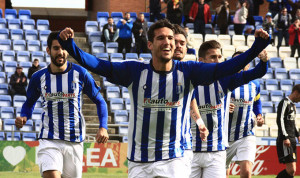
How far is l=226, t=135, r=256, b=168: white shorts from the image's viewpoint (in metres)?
9.14

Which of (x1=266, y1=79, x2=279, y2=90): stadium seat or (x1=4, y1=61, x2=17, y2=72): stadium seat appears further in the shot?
(x1=266, y1=79, x2=279, y2=90): stadium seat

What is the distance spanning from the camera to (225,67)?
5289mm

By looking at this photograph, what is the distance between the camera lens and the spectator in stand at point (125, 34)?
856 inches

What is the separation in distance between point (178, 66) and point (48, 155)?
86.4 inches

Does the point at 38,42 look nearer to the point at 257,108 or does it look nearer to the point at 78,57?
the point at 257,108

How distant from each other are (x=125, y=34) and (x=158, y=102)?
16.3 meters

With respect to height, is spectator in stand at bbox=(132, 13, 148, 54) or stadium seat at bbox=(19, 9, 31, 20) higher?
stadium seat at bbox=(19, 9, 31, 20)

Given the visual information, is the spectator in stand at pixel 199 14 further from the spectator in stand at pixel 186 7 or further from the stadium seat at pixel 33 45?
the stadium seat at pixel 33 45

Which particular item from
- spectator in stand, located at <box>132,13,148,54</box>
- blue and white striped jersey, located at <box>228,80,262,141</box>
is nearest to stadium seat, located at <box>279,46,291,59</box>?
spectator in stand, located at <box>132,13,148,54</box>

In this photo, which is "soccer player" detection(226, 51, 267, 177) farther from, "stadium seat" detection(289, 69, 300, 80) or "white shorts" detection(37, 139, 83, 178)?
"stadium seat" detection(289, 69, 300, 80)

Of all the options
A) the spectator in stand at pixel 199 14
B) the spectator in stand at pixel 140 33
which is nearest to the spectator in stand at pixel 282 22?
the spectator in stand at pixel 199 14

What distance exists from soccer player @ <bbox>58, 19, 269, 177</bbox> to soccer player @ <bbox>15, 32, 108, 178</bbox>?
1526mm

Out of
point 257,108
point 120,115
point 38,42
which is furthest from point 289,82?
point 257,108

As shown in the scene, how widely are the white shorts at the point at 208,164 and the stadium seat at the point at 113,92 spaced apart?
12838 millimetres
